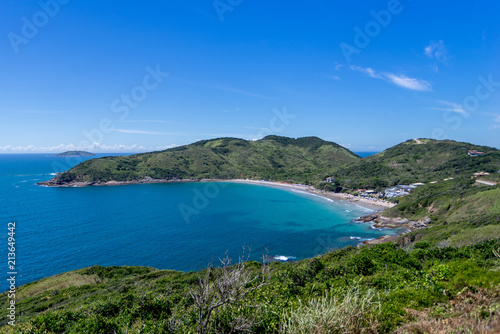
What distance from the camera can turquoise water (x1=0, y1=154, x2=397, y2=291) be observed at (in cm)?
3900

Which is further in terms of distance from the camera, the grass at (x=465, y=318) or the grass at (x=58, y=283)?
the grass at (x=58, y=283)

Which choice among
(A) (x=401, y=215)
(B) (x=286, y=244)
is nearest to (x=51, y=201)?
(B) (x=286, y=244)

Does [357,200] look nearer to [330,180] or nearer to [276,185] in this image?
[330,180]

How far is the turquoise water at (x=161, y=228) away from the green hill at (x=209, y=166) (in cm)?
3379

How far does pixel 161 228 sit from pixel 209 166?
101 metres

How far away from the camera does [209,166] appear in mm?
152875

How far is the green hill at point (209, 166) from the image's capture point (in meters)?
124

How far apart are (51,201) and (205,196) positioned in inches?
1965

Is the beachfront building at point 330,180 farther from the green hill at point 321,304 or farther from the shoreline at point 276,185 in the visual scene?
the green hill at point 321,304

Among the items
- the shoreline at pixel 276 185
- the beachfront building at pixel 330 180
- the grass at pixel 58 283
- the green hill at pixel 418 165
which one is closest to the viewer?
the grass at pixel 58 283

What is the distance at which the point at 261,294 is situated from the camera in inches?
387

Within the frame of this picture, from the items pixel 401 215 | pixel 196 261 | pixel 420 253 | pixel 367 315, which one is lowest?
pixel 196 261

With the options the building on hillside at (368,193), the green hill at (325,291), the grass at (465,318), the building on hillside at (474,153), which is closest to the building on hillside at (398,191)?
the building on hillside at (368,193)

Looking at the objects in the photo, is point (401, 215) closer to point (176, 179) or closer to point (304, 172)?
point (304, 172)
